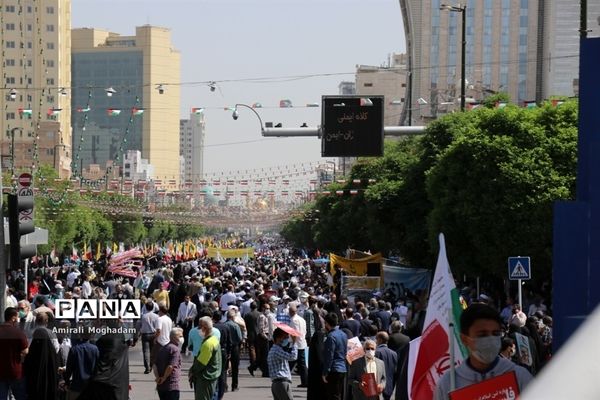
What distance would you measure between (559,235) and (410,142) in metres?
58.2

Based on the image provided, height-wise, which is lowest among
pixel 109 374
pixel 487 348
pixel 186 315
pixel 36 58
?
pixel 186 315

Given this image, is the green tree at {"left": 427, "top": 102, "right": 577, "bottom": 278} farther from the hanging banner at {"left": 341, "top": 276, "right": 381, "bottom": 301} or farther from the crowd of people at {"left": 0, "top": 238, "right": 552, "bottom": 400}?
the crowd of people at {"left": 0, "top": 238, "right": 552, "bottom": 400}

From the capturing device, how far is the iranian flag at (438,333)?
6.23 metres

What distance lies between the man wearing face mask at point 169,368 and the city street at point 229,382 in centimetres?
396

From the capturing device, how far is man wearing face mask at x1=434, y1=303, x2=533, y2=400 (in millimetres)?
5363

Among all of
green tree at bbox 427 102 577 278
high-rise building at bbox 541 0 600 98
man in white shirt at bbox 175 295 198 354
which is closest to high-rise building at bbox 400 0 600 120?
high-rise building at bbox 541 0 600 98

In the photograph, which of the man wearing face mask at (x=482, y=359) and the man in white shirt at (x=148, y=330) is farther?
the man in white shirt at (x=148, y=330)

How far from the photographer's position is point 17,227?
1430 centimetres

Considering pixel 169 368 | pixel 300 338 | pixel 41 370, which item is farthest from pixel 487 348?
pixel 300 338

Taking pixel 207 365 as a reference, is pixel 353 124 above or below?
above

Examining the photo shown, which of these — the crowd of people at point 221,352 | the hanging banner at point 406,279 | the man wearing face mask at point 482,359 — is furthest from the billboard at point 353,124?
the man wearing face mask at point 482,359

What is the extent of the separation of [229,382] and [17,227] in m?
9.47

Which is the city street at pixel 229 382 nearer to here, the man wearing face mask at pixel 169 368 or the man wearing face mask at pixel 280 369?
the man wearing face mask at pixel 280 369

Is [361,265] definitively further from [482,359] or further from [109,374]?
[482,359]
